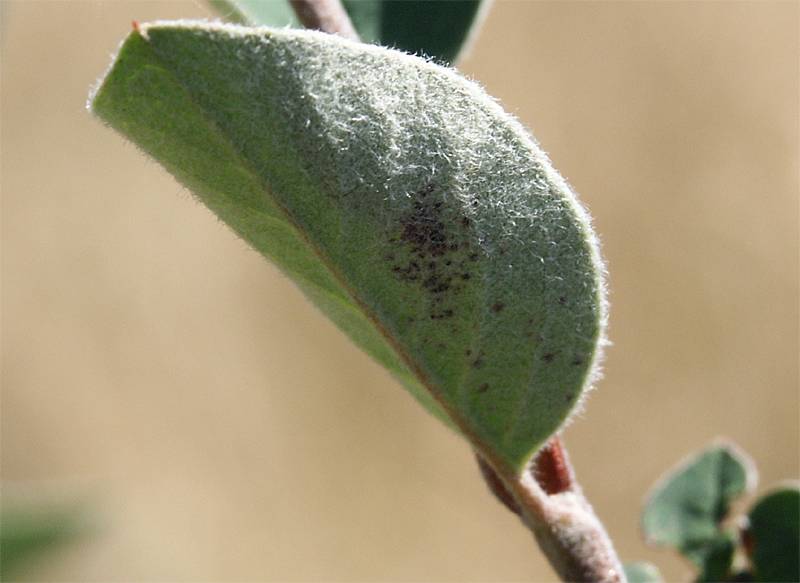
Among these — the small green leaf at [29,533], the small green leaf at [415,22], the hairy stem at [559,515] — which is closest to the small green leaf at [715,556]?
the hairy stem at [559,515]

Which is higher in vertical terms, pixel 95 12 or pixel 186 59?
pixel 95 12

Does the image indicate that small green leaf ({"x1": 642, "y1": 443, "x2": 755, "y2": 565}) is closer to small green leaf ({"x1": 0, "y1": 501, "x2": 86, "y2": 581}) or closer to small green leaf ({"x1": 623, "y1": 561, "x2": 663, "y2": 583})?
small green leaf ({"x1": 623, "y1": 561, "x2": 663, "y2": 583})

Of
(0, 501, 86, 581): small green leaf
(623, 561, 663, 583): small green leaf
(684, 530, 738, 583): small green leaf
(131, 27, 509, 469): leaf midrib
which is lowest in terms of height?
(684, 530, 738, 583): small green leaf

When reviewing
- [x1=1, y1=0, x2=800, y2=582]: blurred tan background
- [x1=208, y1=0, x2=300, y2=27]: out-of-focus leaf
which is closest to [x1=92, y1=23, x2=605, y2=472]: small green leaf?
[x1=208, y1=0, x2=300, y2=27]: out-of-focus leaf

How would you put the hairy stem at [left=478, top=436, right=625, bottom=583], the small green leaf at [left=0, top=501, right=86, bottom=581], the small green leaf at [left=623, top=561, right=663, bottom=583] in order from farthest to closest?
the small green leaf at [left=0, top=501, right=86, bottom=581] → the small green leaf at [left=623, top=561, right=663, bottom=583] → the hairy stem at [left=478, top=436, right=625, bottom=583]

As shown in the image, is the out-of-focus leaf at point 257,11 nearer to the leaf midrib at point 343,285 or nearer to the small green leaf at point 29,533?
the leaf midrib at point 343,285

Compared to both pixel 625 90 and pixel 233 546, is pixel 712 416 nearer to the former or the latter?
pixel 625 90

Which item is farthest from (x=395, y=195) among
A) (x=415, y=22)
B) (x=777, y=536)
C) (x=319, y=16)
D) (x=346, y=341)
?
(x=346, y=341)

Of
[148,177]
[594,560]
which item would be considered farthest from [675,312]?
[594,560]
